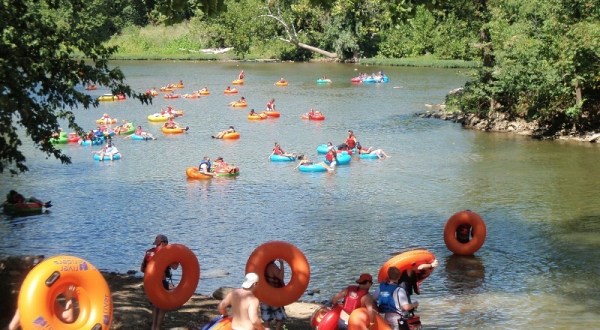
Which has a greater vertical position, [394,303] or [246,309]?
[246,309]

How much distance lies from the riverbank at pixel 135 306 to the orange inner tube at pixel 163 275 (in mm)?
374

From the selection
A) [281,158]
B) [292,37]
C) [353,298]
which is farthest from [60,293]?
[292,37]

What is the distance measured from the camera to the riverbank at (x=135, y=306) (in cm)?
1151

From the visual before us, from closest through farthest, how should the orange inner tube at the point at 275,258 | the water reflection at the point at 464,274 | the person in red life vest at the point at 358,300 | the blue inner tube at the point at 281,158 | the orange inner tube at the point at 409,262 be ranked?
the person in red life vest at the point at 358,300 < the orange inner tube at the point at 275,258 < the orange inner tube at the point at 409,262 < the water reflection at the point at 464,274 < the blue inner tube at the point at 281,158

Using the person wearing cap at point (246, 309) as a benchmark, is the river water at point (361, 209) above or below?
below

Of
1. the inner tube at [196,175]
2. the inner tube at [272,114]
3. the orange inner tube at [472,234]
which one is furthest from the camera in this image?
the inner tube at [272,114]

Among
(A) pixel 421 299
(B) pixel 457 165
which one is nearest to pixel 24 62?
(A) pixel 421 299

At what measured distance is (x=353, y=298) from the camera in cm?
1015

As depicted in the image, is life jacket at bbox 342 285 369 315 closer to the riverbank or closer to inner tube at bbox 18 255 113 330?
the riverbank

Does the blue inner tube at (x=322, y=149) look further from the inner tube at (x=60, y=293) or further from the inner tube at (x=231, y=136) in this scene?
the inner tube at (x=60, y=293)

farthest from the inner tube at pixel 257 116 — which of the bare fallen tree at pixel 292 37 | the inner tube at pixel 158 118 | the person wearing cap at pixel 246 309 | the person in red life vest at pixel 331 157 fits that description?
the bare fallen tree at pixel 292 37

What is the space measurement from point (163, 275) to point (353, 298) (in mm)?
3043

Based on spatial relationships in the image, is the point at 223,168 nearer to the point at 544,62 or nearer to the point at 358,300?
the point at 544,62

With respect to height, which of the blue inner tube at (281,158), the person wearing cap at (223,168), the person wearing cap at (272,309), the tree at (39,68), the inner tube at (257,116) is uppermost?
the tree at (39,68)
